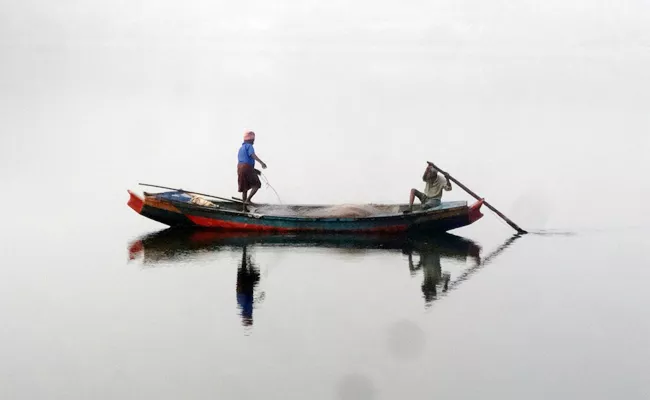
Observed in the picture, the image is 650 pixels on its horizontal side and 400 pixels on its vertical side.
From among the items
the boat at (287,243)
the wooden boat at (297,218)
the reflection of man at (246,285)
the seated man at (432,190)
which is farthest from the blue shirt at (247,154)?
the seated man at (432,190)

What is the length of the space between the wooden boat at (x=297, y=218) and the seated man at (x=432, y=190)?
19 centimetres

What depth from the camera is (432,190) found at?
16938 millimetres

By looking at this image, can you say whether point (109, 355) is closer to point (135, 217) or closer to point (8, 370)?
point (8, 370)

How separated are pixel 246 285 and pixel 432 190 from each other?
5.18m

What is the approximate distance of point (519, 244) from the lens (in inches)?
677

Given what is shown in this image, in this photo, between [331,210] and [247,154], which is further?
[331,210]

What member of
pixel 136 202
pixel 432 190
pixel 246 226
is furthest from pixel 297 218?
pixel 136 202

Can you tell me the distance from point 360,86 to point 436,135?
32.0 m

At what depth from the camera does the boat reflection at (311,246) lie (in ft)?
48.6

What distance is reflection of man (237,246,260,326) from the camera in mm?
12361

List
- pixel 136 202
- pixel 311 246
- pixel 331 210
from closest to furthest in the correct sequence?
pixel 311 246, pixel 136 202, pixel 331 210

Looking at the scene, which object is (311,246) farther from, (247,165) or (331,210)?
(247,165)

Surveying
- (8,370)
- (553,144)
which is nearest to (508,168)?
(553,144)

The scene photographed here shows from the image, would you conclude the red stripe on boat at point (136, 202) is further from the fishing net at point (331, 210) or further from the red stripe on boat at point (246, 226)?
the fishing net at point (331, 210)
